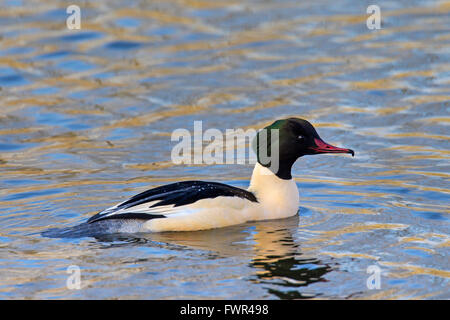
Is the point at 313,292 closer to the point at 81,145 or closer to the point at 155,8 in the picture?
the point at 81,145

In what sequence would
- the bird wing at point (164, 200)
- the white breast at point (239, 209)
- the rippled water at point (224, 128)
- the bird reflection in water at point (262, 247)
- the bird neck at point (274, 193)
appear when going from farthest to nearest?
the bird neck at point (274, 193)
the white breast at point (239, 209)
the bird wing at point (164, 200)
the rippled water at point (224, 128)
the bird reflection in water at point (262, 247)

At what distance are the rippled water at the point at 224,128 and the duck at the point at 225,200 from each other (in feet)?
0.58

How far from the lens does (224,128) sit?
13656 millimetres

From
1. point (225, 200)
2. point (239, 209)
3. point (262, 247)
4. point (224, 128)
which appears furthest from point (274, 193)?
point (224, 128)

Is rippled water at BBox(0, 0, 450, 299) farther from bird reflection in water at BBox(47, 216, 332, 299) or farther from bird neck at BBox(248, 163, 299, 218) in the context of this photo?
bird neck at BBox(248, 163, 299, 218)

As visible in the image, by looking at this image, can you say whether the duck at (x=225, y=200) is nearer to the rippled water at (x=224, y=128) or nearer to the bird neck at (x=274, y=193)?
the bird neck at (x=274, y=193)

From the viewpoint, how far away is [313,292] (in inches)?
299

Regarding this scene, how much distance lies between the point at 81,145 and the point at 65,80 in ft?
9.53

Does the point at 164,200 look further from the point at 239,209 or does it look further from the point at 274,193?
the point at 274,193

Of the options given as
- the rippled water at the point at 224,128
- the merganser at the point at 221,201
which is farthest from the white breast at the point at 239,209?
the rippled water at the point at 224,128

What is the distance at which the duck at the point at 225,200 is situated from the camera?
9.31m

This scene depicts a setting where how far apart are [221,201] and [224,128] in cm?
423
